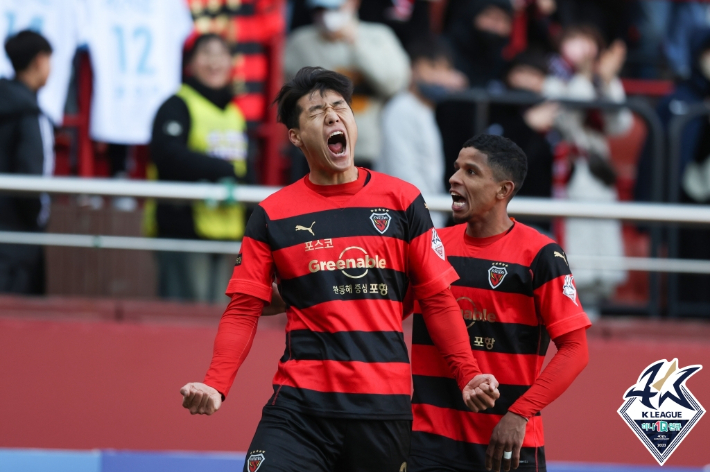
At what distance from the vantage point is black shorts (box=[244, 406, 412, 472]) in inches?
143

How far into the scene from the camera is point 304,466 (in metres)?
3.60

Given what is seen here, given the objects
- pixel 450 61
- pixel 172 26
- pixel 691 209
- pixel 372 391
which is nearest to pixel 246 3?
pixel 172 26

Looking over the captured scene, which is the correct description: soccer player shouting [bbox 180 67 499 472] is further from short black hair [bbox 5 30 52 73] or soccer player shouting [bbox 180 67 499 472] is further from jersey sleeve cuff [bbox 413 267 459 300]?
short black hair [bbox 5 30 52 73]

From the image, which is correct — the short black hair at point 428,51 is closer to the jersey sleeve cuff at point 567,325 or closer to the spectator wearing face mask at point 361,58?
the spectator wearing face mask at point 361,58

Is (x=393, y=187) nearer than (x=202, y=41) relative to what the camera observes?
Yes

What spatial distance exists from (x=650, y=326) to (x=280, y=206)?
128 inches

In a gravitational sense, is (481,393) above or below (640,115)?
below

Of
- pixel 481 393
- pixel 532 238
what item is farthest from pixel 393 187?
pixel 481 393

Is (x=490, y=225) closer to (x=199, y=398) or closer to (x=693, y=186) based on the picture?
(x=199, y=398)

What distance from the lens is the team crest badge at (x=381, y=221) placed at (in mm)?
3771

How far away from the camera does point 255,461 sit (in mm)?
3613

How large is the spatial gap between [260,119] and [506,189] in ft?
12.5

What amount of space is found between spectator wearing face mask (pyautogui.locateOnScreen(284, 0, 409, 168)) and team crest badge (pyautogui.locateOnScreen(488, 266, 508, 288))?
3.11 m

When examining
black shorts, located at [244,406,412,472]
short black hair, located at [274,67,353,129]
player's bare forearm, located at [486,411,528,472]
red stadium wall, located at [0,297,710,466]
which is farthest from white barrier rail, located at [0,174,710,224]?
black shorts, located at [244,406,412,472]
